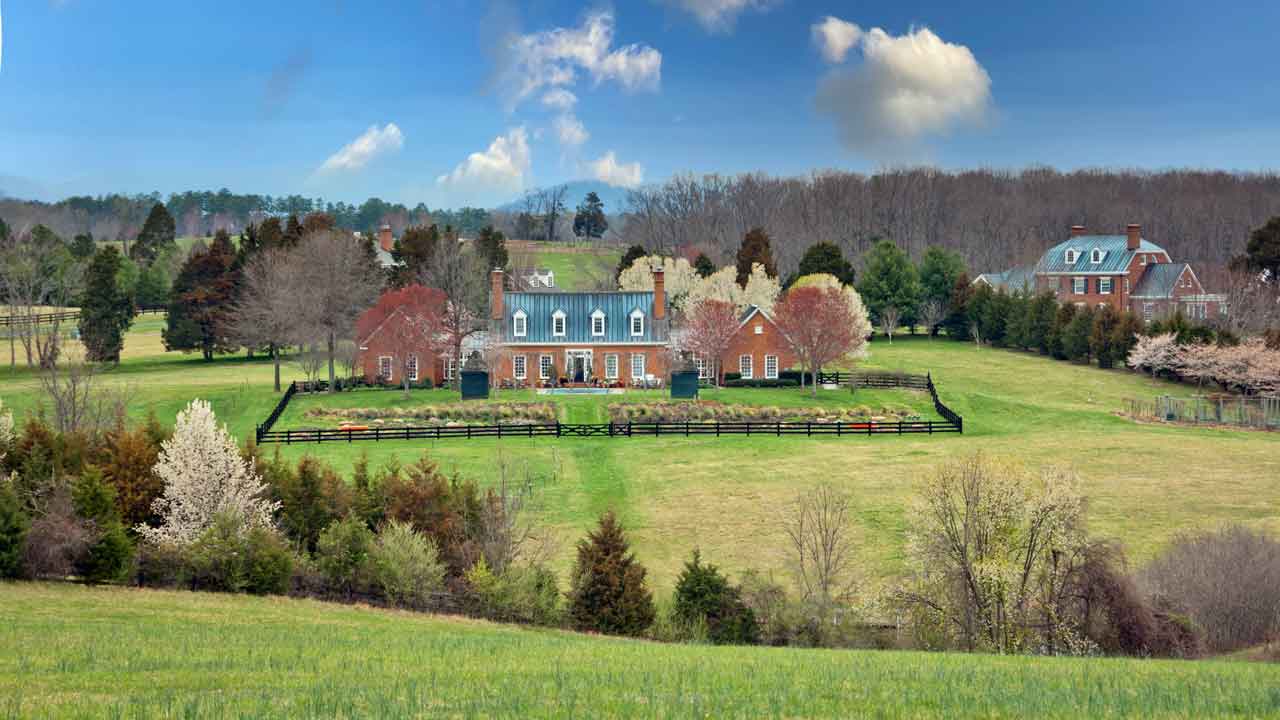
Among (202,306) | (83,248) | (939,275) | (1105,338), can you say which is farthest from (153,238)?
(1105,338)

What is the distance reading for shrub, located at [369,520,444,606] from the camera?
32125 mm

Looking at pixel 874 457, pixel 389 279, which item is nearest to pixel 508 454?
pixel 874 457

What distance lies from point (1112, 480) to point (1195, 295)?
59.5 meters

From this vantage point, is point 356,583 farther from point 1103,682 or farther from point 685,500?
point 1103,682

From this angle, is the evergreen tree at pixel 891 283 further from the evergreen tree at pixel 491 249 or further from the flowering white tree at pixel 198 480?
the flowering white tree at pixel 198 480

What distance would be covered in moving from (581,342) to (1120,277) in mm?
56967

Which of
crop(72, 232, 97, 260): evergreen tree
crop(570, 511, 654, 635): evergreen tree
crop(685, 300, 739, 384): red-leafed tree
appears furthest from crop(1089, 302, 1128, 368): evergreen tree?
crop(72, 232, 97, 260): evergreen tree

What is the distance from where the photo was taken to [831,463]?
54500mm

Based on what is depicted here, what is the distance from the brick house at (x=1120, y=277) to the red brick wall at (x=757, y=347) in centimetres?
3432

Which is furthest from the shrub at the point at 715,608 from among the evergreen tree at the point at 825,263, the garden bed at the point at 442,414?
the evergreen tree at the point at 825,263

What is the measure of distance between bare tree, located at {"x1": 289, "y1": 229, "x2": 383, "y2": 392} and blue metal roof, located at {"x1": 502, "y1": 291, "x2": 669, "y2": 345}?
970cm

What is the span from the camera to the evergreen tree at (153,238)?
5689 inches

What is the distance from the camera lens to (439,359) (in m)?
75.9

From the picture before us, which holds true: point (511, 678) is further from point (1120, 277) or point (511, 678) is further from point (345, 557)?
point (1120, 277)
